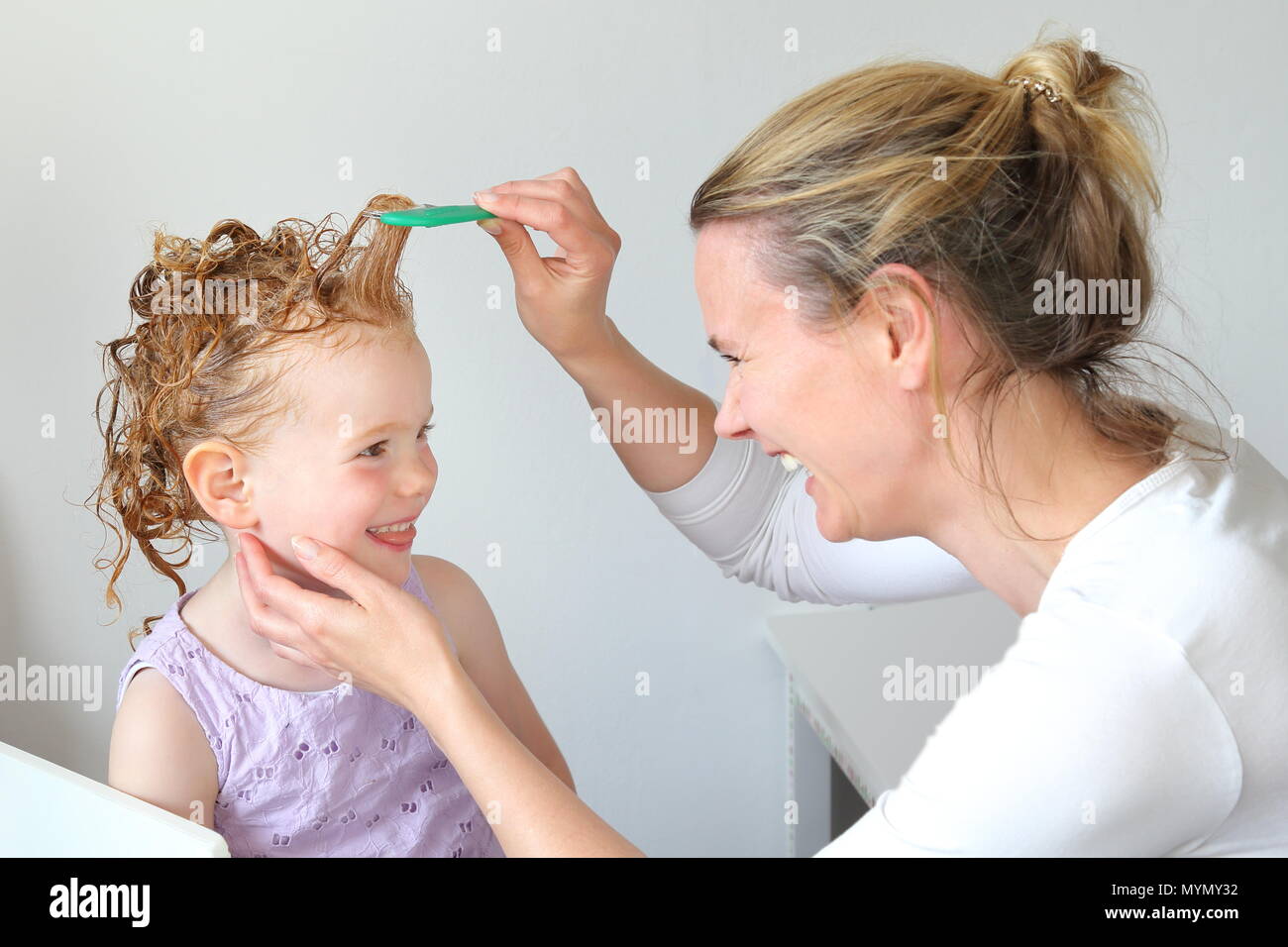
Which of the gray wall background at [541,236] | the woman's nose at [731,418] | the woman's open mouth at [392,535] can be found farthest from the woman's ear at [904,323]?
the gray wall background at [541,236]

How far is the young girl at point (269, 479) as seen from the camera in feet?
3.44

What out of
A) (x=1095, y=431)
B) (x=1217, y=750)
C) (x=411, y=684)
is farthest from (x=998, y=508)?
(x=411, y=684)

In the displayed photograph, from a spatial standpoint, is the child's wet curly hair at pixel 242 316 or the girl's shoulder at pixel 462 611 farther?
the girl's shoulder at pixel 462 611

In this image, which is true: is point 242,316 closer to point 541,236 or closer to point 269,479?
point 269,479

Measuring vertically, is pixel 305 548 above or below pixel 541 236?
below

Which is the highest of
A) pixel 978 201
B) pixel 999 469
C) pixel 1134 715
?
pixel 978 201

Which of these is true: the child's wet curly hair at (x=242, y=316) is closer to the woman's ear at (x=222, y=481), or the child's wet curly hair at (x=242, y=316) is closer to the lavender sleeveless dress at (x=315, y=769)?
the woman's ear at (x=222, y=481)

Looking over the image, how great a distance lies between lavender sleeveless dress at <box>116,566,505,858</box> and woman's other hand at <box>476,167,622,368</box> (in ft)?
1.27

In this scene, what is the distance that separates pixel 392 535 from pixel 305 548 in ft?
0.30

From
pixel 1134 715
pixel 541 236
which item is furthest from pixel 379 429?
pixel 541 236

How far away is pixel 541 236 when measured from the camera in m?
1.79

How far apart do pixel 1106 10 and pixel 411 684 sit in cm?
153

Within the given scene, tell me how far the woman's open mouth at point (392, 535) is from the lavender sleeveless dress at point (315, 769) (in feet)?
0.47
